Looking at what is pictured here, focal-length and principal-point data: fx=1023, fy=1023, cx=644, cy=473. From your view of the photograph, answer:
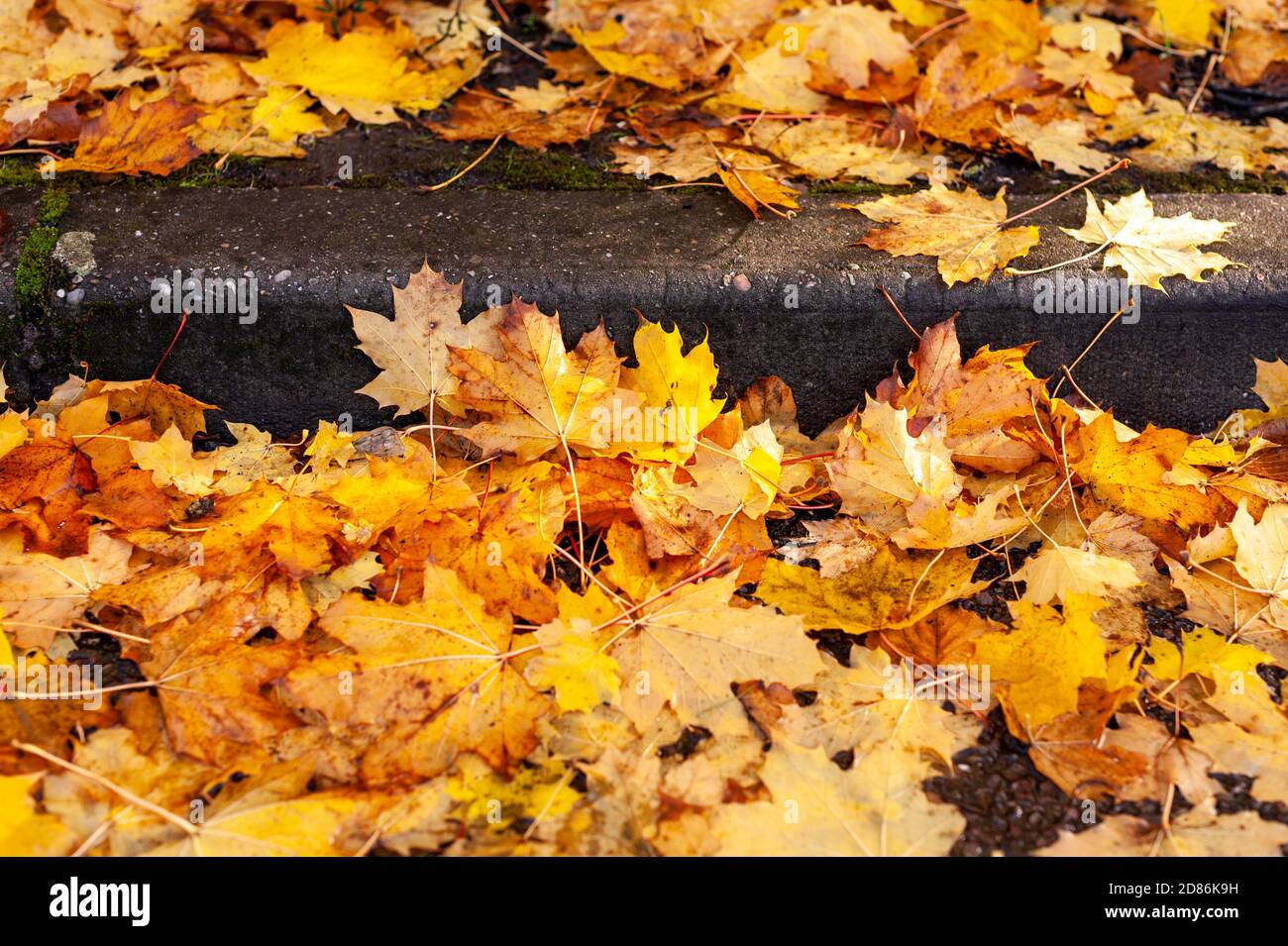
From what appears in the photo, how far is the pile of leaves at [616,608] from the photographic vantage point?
1.44 m

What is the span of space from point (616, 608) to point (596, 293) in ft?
2.23

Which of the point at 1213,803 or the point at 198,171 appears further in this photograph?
the point at 198,171

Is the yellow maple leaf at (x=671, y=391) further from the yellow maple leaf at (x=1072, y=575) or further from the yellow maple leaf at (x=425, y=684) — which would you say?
the yellow maple leaf at (x=1072, y=575)

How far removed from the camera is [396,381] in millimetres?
2012

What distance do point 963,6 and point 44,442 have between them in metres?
2.43

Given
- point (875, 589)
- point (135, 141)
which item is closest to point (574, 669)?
point (875, 589)

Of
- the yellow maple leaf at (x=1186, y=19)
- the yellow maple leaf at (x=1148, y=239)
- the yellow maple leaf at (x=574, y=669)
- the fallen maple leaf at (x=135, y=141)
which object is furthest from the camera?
the yellow maple leaf at (x=1186, y=19)

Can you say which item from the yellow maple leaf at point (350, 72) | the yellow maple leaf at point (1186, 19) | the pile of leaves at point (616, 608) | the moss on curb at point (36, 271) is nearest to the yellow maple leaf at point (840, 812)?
the pile of leaves at point (616, 608)

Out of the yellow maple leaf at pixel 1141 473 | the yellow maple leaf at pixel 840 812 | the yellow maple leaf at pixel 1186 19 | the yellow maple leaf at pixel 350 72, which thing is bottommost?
the yellow maple leaf at pixel 840 812

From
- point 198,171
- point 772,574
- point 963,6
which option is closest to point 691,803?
point 772,574

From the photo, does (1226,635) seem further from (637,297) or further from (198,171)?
(198,171)

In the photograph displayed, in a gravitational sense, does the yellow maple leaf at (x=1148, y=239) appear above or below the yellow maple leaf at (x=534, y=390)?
above

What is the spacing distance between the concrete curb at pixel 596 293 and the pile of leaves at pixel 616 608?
0.23ft
